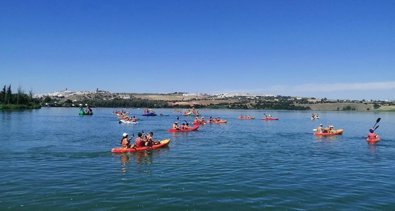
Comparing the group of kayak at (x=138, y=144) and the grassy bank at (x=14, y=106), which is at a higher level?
the grassy bank at (x=14, y=106)

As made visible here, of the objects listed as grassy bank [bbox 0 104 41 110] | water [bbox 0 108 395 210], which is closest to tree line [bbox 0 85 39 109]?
grassy bank [bbox 0 104 41 110]

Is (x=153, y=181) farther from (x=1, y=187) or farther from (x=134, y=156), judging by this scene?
(x=134, y=156)

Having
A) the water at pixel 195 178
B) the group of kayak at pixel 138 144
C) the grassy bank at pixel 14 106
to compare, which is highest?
the grassy bank at pixel 14 106

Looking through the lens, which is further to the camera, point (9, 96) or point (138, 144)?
point (9, 96)

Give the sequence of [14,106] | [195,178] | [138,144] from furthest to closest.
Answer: [14,106], [138,144], [195,178]

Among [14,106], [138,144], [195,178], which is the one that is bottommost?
[195,178]

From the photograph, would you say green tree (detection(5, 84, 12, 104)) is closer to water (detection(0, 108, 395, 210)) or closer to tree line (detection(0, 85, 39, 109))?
tree line (detection(0, 85, 39, 109))

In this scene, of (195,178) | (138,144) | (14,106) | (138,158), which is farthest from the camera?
(14,106)

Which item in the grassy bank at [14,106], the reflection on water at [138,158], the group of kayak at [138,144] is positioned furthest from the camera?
the grassy bank at [14,106]

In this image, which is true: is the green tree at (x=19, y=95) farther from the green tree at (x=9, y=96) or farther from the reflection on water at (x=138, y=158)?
the reflection on water at (x=138, y=158)

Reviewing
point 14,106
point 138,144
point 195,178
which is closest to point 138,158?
point 138,144

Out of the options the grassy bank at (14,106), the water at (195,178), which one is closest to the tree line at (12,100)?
the grassy bank at (14,106)

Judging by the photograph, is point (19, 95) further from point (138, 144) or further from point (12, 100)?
point (138, 144)

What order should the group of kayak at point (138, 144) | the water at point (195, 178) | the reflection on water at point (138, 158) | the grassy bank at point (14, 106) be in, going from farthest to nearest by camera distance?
the grassy bank at point (14, 106), the group of kayak at point (138, 144), the reflection on water at point (138, 158), the water at point (195, 178)
